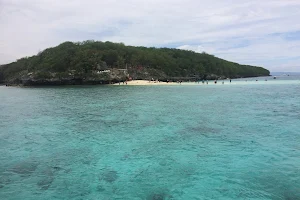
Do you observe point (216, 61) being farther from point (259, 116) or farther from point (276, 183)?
point (276, 183)

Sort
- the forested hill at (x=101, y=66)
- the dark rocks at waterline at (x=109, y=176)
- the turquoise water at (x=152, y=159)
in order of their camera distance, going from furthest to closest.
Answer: the forested hill at (x=101, y=66) < the dark rocks at waterline at (x=109, y=176) < the turquoise water at (x=152, y=159)

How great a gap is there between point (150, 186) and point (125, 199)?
1.56m

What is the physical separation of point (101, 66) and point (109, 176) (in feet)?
345

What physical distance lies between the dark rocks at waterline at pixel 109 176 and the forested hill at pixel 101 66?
94147mm

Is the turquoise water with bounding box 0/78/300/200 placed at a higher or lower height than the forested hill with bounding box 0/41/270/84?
lower

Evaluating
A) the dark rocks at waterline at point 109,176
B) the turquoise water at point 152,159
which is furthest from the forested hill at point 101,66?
the dark rocks at waterline at point 109,176

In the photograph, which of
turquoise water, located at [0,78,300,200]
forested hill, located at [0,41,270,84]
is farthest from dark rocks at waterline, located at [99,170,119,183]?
forested hill, located at [0,41,270,84]

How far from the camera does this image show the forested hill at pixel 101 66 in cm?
10781

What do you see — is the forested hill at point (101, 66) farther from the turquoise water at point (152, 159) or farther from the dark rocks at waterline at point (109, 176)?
the dark rocks at waterline at point (109, 176)

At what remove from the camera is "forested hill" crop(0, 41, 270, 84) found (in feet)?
354

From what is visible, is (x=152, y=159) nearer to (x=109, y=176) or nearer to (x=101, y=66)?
(x=109, y=176)

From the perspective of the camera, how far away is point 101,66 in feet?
377

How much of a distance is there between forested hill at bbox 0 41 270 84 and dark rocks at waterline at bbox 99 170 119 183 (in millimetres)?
94147

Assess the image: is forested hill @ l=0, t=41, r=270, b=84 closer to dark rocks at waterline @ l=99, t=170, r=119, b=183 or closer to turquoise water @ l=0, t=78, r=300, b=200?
turquoise water @ l=0, t=78, r=300, b=200
